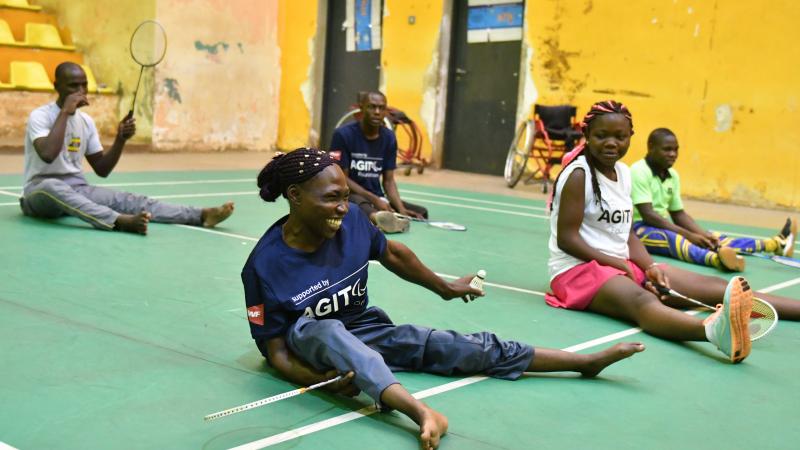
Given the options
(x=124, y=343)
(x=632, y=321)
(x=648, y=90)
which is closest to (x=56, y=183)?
(x=124, y=343)

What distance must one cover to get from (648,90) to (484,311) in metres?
7.82

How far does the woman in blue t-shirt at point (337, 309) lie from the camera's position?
318cm

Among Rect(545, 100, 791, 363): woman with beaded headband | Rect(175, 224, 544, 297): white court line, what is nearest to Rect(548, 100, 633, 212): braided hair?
Rect(545, 100, 791, 363): woman with beaded headband

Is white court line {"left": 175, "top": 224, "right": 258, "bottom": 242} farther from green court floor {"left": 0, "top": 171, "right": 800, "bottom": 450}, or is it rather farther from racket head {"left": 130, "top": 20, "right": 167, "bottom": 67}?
racket head {"left": 130, "top": 20, "right": 167, "bottom": 67}

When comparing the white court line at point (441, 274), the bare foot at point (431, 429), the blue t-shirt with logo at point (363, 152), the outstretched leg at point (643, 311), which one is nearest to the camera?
the bare foot at point (431, 429)

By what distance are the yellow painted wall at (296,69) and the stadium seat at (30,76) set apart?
13.0ft

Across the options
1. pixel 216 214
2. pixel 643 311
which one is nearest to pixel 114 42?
pixel 216 214

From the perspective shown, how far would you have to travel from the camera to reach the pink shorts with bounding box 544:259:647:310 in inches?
186

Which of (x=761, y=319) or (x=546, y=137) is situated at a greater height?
(x=546, y=137)

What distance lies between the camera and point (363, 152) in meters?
7.75

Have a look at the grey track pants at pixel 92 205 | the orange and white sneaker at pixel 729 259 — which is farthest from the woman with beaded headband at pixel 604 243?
the grey track pants at pixel 92 205

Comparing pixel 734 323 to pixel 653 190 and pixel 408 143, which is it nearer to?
pixel 653 190

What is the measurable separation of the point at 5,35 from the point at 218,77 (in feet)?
11.0

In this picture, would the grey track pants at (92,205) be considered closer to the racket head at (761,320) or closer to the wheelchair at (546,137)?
the racket head at (761,320)
